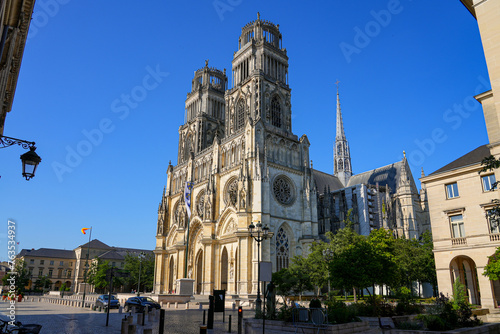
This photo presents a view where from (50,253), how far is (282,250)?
8460 cm

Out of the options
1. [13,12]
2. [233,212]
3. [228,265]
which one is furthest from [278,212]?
[13,12]

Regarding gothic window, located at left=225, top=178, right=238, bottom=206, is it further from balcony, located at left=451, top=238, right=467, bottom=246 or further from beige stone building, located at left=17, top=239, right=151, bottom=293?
beige stone building, located at left=17, top=239, right=151, bottom=293

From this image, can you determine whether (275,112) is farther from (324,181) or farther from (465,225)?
(465,225)

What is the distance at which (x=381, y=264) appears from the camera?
24.3 metres

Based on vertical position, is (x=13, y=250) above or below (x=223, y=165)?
below

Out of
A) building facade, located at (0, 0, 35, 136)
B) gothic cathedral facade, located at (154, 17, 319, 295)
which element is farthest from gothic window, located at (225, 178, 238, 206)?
building facade, located at (0, 0, 35, 136)

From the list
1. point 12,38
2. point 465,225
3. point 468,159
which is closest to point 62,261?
point 465,225

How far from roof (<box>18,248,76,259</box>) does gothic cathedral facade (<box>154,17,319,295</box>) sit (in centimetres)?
5839

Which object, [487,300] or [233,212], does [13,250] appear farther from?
[233,212]

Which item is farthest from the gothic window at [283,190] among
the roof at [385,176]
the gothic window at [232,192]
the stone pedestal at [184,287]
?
the roof at [385,176]

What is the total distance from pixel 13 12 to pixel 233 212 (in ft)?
126

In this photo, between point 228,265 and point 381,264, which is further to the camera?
point 228,265

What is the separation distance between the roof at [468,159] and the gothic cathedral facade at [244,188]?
20701mm

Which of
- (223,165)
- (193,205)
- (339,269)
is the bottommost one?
(339,269)
